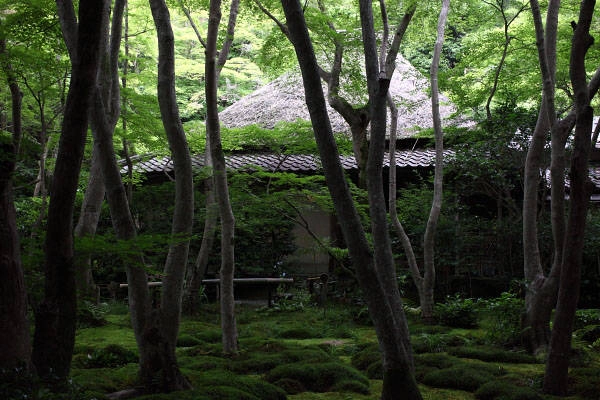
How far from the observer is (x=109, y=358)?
21.5ft

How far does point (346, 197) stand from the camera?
4430 mm

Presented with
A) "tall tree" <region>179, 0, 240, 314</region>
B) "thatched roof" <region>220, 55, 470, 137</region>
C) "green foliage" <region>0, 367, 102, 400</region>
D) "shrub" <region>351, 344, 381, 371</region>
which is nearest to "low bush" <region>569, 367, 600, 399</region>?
"shrub" <region>351, 344, 381, 371</region>

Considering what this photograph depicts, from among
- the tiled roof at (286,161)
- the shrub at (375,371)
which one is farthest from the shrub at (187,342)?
the tiled roof at (286,161)

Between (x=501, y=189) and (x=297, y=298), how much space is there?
15.5 feet

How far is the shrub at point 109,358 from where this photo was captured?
6488 millimetres

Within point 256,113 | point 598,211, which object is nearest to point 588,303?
point 598,211

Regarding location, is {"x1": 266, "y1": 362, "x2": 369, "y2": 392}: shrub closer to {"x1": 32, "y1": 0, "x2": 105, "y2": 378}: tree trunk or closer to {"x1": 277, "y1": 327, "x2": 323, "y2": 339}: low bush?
{"x1": 32, "y1": 0, "x2": 105, "y2": 378}: tree trunk

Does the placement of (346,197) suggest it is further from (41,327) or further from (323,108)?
(41,327)

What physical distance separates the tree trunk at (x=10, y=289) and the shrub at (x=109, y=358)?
3006 mm

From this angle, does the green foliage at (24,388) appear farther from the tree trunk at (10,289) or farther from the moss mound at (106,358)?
the moss mound at (106,358)

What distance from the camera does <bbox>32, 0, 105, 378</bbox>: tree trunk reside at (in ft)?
12.6

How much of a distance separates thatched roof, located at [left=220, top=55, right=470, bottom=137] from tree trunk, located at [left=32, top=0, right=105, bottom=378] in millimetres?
11755

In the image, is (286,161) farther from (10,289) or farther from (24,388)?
(24,388)

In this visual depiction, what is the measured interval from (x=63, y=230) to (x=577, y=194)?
3.96 metres
